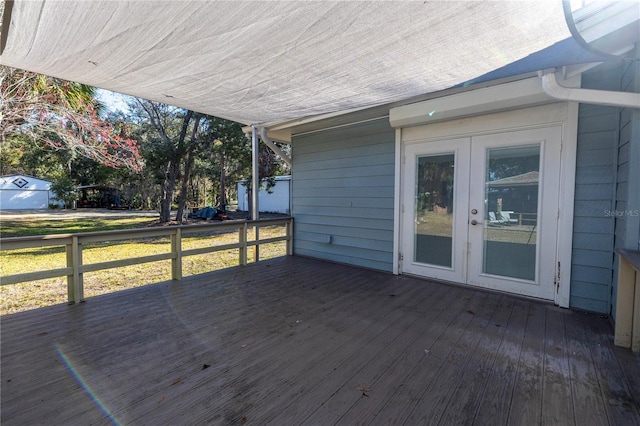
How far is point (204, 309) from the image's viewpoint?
2.97 meters

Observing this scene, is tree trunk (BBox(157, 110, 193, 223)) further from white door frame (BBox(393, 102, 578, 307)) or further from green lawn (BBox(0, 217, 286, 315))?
white door frame (BBox(393, 102, 578, 307))

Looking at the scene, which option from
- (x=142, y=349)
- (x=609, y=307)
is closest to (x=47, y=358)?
(x=142, y=349)

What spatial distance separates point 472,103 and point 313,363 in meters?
3.08

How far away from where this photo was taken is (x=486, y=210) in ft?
11.4

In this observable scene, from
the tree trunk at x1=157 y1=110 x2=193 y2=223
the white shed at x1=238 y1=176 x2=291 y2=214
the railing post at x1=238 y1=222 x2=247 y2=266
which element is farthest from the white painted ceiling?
the white shed at x1=238 y1=176 x2=291 y2=214

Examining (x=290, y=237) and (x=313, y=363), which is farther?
(x=290, y=237)

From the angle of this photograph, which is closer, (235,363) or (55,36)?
(55,36)

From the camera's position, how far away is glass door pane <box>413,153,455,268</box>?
3.79 m

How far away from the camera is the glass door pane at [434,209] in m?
3.79

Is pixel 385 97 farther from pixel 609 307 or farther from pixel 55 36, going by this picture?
pixel 609 307

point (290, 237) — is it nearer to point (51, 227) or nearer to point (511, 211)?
point (511, 211)

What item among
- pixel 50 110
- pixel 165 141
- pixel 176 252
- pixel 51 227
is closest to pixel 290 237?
pixel 176 252

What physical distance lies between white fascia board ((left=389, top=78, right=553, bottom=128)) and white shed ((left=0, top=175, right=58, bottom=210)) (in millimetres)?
25126

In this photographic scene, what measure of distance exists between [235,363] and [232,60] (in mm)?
2035
